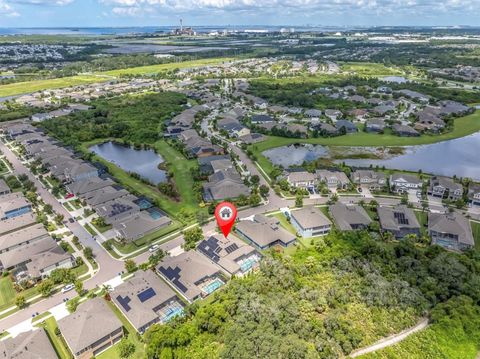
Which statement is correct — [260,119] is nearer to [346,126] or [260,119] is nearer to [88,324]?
[346,126]

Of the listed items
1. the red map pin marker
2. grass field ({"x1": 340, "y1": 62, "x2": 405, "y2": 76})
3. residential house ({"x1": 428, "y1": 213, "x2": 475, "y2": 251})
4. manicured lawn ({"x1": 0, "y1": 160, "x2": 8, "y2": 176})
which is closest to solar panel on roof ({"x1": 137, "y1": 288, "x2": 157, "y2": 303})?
the red map pin marker

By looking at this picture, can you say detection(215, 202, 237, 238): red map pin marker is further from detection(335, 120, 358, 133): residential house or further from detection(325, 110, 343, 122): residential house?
detection(325, 110, 343, 122): residential house

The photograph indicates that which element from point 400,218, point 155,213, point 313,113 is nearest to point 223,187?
point 155,213

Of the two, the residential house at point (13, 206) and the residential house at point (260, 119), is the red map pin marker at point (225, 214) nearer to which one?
the residential house at point (13, 206)

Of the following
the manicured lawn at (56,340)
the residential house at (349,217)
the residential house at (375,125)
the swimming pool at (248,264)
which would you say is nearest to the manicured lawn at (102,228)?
the manicured lawn at (56,340)

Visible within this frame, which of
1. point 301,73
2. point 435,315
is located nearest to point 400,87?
point 301,73

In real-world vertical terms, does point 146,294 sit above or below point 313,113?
below
